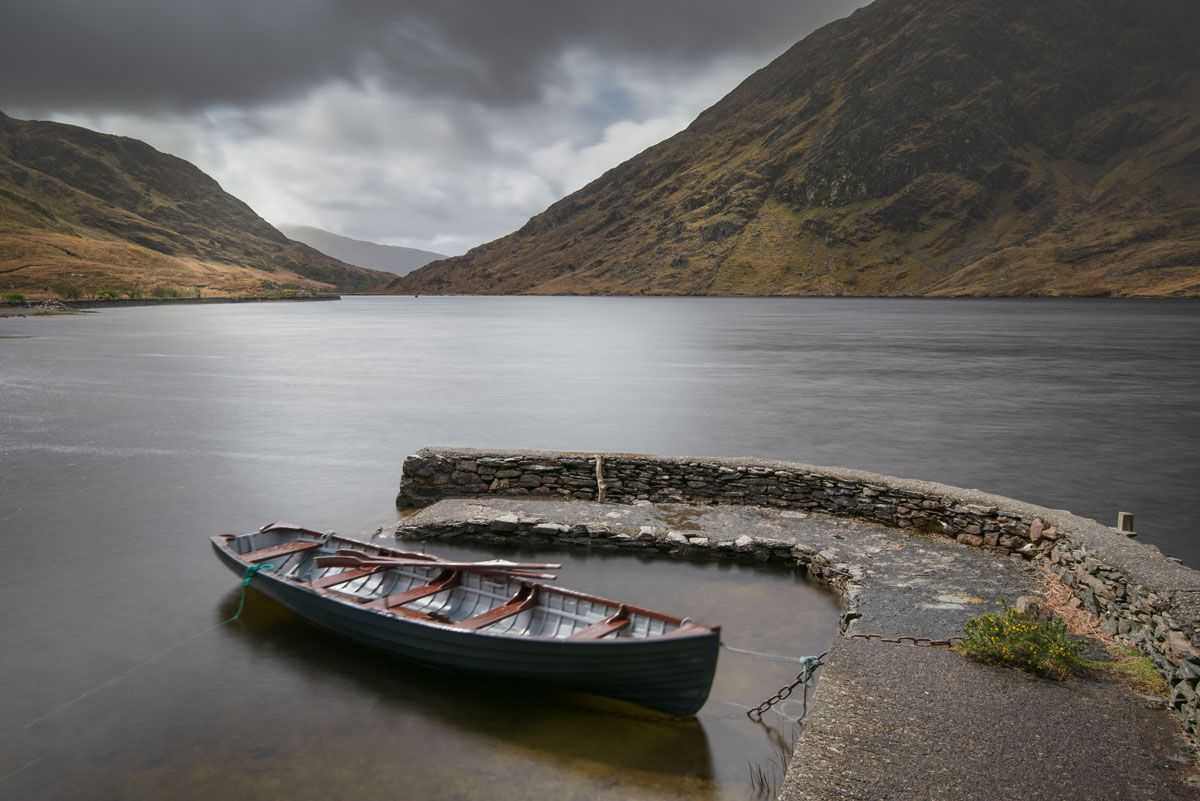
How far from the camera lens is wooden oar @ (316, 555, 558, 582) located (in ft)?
48.6

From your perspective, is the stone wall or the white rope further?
the white rope

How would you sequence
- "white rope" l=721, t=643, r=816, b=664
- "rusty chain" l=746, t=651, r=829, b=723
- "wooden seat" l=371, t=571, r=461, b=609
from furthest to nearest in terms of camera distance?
"wooden seat" l=371, t=571, r=461, b=609
"white rope" l=721, t=643, r=816, b=664
"rusty chain" l=746, t=651, r=829, b=723

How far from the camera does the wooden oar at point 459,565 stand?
1481 cm

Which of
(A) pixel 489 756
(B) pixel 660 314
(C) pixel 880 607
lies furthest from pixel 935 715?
(B) pixel 660 314

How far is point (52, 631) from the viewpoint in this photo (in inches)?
685

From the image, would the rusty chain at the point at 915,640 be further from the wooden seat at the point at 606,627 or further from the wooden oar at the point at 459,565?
the wooden oar at the point at 459,565

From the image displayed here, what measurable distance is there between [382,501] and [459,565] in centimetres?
1433

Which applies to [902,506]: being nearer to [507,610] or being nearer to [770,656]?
[770,656]

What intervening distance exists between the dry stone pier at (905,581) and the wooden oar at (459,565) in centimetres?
558

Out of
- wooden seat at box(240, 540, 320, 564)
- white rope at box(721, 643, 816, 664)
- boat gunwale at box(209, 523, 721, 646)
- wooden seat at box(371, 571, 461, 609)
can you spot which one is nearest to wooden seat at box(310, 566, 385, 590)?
boat gunwale at box(209, 523, 721, 646)

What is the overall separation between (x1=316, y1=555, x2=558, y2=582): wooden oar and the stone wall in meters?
6.01

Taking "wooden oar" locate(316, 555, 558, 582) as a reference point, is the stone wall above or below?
above

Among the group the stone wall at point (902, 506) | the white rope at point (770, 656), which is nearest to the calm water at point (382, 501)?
the white rope at point (770, 656)

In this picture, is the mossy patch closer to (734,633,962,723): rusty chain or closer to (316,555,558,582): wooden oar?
(734,633,962,723): rusty chain
